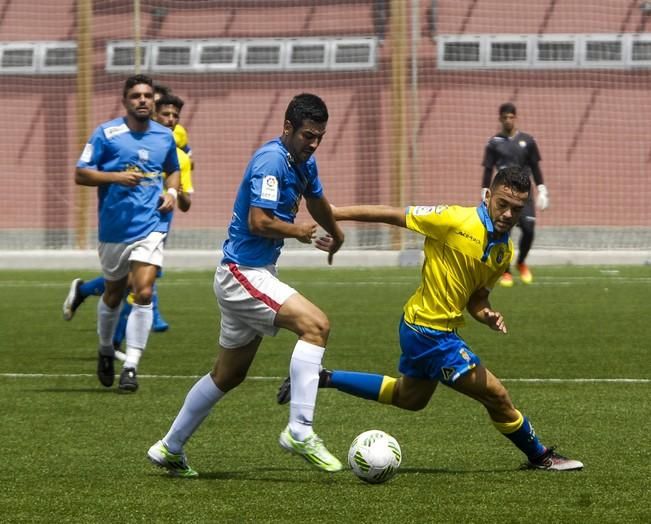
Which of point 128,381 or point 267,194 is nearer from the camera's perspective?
point 267,194

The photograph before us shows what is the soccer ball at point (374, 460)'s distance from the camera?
5.16 m

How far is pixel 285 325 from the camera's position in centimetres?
543

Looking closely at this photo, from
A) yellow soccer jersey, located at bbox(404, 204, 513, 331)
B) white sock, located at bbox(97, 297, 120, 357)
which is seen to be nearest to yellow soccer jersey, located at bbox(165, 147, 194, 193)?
white sock, located at bbox(97, 297, 120, 357)

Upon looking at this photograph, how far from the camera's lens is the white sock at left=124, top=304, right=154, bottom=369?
316 inches

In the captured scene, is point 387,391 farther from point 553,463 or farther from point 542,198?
point 542,198

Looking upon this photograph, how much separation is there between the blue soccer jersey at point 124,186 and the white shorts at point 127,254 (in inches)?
1.5

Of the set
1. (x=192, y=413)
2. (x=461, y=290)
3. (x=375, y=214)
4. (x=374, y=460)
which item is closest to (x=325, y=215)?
(x=375, y=214)

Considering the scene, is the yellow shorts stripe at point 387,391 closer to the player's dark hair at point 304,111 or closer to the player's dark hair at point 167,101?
the player's dark hair at point 304,111

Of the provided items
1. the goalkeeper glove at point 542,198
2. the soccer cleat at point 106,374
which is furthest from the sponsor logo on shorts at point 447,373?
the goalkeeper glove at point 542,198

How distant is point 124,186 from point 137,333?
921 mm

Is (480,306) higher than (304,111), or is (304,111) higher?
(304,111)

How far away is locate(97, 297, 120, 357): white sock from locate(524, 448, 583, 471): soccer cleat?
3427mm

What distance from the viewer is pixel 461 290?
18.7ft

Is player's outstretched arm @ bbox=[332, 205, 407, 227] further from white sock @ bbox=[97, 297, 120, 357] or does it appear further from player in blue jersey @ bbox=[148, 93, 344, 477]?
white sock @ bbox=[97, 297, 120, 357]
